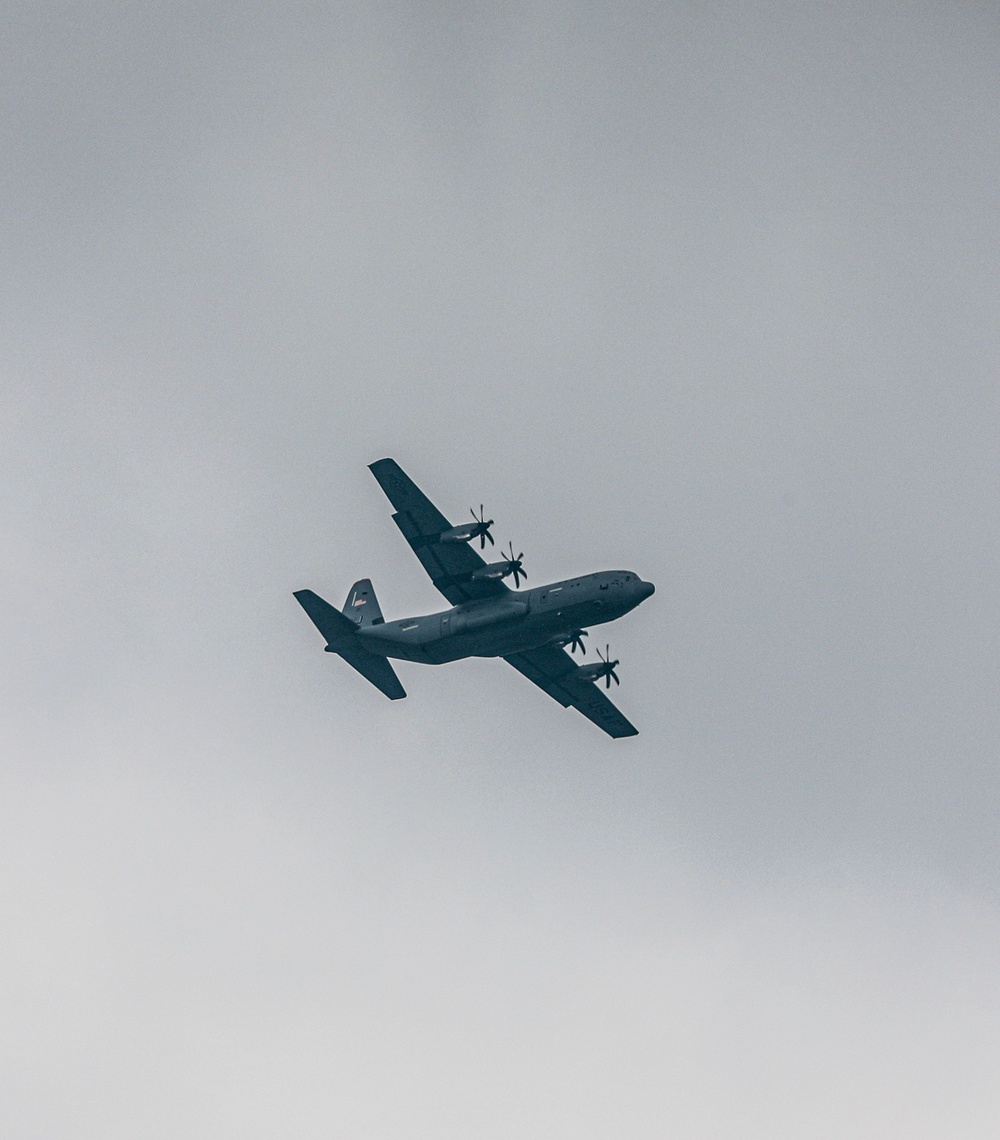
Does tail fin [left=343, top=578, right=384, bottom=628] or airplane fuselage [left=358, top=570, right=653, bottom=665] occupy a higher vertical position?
tail fin [left=343, top=578, right=384, bottom=628]

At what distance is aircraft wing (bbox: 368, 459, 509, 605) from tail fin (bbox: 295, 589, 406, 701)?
6.35m

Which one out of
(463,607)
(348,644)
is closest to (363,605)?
(348,644)

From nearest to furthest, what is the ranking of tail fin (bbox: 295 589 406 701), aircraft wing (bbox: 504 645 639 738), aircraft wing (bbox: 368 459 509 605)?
aircraft wing (bbox: 368 459 509 605), tail fin (bbox: 295 589 406 701), aircraft wing (bbox: 504 645 639 738)

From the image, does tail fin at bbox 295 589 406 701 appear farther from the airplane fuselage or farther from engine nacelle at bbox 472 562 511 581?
engine nacelle at bbox 472 562 511 581

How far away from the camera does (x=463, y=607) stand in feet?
273

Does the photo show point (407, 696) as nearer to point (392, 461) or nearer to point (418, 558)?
point (418, 558)

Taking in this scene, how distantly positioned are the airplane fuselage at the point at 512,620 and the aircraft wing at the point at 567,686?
17.0ft

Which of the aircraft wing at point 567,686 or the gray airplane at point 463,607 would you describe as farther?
the aircraft wing at point 567,686

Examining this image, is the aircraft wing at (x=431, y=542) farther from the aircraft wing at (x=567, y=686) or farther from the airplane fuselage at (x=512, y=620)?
the aircraft wing at (x=567, y=686)

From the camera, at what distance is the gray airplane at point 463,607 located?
7975cm

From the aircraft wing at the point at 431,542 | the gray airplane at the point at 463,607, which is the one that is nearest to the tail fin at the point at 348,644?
the gray airplane at the point at 463,607

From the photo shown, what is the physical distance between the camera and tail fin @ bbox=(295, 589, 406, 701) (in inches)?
3369

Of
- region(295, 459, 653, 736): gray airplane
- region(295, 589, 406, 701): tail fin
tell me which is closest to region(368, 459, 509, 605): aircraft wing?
region(295, 459, 653, 736): gray airplane

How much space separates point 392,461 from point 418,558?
5650mm
